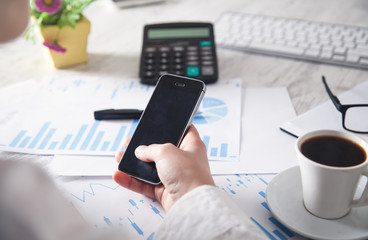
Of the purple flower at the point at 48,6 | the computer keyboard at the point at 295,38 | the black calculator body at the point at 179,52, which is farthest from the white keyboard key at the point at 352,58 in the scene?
the purple flower at the point at 48,6

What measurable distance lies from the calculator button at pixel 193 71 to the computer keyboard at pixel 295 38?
15 cm

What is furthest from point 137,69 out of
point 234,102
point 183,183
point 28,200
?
point 28,200

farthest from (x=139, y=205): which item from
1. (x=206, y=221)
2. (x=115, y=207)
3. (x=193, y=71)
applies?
(x=193, y=71)

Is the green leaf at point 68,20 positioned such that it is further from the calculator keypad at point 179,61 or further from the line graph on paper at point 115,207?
the line graph on paper at point 115,207

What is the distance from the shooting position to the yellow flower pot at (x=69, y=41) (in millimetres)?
797

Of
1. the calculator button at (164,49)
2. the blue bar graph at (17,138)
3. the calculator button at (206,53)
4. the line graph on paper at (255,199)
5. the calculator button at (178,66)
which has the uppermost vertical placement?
the calculator button at (164,49)

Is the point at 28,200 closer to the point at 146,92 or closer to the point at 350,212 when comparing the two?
the point at 350,212

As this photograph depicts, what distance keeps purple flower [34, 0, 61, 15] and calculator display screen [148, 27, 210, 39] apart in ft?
0.64

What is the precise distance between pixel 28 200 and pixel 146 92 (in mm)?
533

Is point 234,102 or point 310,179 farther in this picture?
point 234,102

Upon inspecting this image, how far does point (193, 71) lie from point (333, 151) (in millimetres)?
377

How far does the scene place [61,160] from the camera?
579 millimetres

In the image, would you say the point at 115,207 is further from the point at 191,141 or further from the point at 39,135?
the point at 39,135

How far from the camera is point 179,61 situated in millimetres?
780
